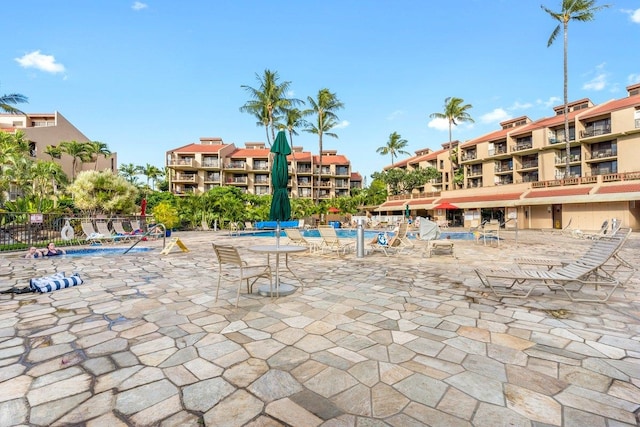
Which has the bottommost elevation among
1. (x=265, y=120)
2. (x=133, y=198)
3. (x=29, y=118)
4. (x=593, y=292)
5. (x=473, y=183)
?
(x=593, y=292)

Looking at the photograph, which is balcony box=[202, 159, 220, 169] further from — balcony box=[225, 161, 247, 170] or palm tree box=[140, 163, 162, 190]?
palm tree box=[140, 163, 162, 190]

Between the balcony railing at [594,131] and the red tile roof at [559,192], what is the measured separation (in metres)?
10.2

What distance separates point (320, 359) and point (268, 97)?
108 feet

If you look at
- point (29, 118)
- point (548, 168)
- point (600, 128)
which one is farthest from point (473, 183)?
point (29, 118)

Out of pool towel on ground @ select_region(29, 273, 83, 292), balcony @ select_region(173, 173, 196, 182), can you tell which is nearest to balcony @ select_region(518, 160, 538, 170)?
pool towel on ground @ select_region(29, 273, 83, 292)

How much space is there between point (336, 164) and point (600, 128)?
32.8 m

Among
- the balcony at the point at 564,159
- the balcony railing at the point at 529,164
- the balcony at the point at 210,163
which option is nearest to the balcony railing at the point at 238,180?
the balcony at the point at 210,163

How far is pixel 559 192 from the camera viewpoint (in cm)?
2550

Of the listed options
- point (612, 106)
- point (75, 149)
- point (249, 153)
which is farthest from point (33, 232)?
point (612, 106)

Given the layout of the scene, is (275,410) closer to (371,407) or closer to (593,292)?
(371,407)

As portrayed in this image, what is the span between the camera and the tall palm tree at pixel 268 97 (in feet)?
106

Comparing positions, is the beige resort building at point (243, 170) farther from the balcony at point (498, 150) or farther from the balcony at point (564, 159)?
the balcony at point (564, 159)

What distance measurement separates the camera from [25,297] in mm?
4820

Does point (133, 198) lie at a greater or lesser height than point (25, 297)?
greater
